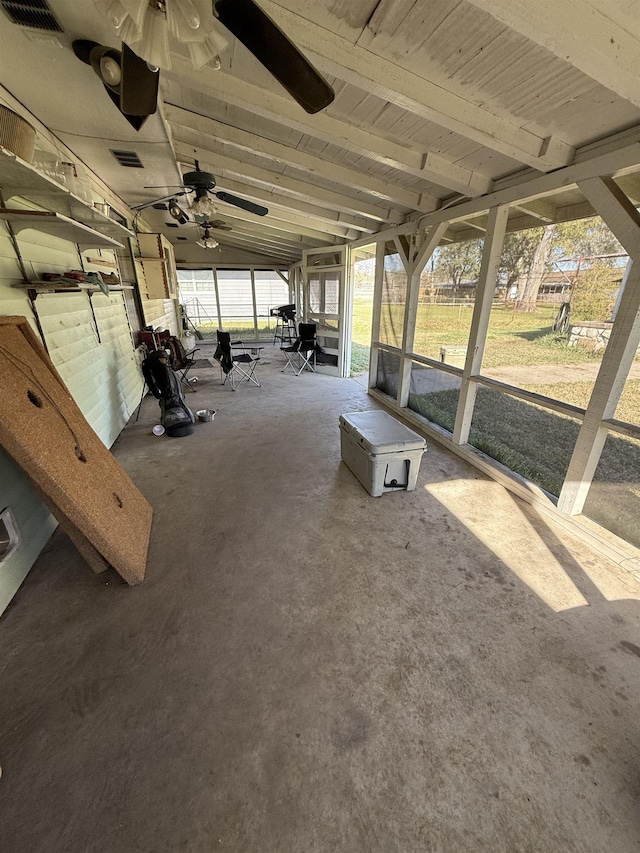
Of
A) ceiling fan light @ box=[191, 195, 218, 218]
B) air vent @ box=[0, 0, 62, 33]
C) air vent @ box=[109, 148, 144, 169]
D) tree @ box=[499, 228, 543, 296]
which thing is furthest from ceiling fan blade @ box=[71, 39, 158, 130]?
tree @ box=[499, 228, 543, 296]

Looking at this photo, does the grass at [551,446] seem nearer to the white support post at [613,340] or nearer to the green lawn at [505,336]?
the white support post at [613,340]

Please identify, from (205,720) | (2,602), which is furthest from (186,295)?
(205,720)

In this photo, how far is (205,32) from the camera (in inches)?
36.3

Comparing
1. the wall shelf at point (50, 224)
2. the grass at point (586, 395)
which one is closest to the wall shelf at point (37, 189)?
the wall shelf at point (50, 224)

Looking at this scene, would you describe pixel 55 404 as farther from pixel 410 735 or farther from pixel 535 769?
pixel 535 769

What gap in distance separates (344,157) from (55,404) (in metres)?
2.86

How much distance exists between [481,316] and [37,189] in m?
3.19

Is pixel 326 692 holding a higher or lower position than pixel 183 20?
lower

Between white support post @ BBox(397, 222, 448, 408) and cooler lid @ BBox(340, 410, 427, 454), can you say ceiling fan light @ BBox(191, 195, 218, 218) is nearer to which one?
white support post @ BBox(397, 222, 448, 408)

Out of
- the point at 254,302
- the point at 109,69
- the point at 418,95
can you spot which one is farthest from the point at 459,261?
the point at 254,302

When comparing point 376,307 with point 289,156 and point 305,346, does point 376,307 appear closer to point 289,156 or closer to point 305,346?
point 305,346

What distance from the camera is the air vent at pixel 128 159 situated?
2.80 metres

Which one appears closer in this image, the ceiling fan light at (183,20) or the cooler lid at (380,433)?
the ceiling fan light at (183,20)

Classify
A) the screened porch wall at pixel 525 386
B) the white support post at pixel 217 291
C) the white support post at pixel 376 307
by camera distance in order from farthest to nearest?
the white support post at pixel 217 291 → the white support post at pixel 376 307 → the screened porch wall at pixel 525 386
